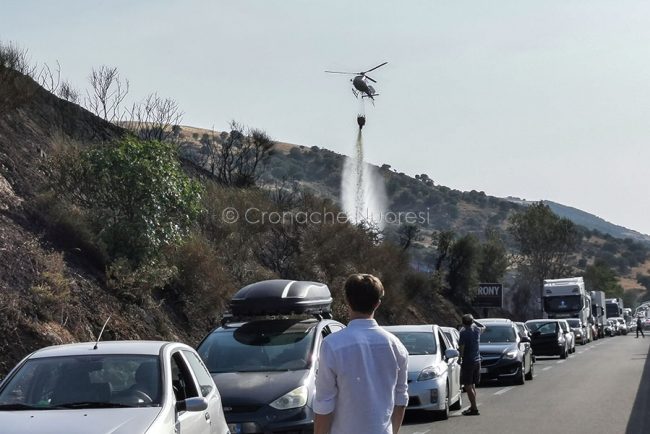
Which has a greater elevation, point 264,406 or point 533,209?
point 533,209

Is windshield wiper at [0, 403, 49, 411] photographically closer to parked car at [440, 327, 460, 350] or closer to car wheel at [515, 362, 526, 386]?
parked car at [440, 327, 460, 350]

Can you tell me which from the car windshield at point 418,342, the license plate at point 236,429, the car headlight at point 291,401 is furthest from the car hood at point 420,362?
the license plate at point 236,429

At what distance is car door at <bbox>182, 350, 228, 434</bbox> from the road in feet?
22.3

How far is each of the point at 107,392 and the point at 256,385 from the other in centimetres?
411

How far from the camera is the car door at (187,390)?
8445 mm

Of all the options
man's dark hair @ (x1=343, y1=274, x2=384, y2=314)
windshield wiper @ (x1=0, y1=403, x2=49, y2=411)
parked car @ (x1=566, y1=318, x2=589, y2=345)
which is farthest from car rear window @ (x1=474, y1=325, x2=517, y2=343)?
parked car @ (x1=566, y1=318, x2=589, y2=345)

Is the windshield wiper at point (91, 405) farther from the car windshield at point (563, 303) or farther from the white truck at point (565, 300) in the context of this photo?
the car windshield at point (563, 303)

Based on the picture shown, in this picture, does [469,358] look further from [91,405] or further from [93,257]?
[91,405]

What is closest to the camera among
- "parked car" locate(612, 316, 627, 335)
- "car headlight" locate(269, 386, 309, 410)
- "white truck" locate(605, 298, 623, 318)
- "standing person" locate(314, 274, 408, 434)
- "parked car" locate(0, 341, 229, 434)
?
"standing person" locate(314, 274, 408, 434)

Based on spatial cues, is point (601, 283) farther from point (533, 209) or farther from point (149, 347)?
point (149, 347)

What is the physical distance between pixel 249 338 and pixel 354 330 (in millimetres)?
7494

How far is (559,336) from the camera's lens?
40219mm

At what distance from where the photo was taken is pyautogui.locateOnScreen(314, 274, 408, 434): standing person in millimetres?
6117

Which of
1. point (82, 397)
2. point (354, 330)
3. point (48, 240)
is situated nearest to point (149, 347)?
point (82, 397)
